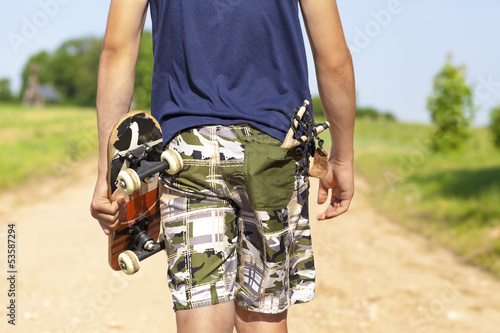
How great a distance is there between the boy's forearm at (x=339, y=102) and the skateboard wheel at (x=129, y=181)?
0.82m

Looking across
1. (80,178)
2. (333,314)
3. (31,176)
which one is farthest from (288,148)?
(80,178)

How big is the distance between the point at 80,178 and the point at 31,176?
1167mm

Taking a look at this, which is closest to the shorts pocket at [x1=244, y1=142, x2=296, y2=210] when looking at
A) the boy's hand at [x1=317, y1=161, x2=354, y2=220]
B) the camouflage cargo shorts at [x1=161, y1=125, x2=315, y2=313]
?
the camouflage cargo shorts at [x1=161, y1=125, x2=315, y2=313]

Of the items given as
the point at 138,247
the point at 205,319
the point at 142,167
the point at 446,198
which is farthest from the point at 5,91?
the point at 205,319

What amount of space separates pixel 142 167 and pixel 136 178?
74 mm

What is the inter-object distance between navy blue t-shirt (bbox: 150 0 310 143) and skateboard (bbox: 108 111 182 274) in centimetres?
9

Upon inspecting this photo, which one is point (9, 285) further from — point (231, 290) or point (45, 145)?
A: point (45, 145)

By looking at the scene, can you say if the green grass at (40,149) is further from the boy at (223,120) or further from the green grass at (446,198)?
the boy at (223,120)

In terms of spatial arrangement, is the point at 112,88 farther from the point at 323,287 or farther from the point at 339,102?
the point at 323,287

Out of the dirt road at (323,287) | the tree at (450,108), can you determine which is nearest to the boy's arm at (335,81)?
the dirt road at (323,287)

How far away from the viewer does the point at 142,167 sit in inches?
79.6

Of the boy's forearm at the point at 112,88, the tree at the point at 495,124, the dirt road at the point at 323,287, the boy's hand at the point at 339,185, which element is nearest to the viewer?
the boy's forearm at the point at 112,88

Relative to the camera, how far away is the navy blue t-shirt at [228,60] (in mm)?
1896

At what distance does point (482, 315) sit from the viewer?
4.34m
